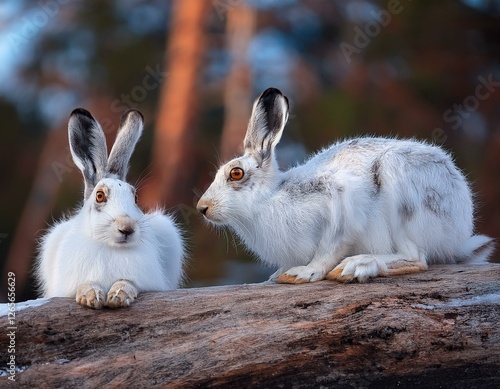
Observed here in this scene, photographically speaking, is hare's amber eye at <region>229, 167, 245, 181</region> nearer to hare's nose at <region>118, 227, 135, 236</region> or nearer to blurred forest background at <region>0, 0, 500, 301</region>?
hare's nose at <region>118, 227, 135, 236</region>

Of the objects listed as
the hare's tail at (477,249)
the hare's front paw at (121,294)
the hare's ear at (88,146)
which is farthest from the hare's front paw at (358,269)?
the hare's ear at (88,146)

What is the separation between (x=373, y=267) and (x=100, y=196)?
195 cm

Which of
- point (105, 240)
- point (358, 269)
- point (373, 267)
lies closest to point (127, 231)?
point (105, 240)

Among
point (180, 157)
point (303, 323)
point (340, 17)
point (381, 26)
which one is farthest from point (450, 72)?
point (303, 323)

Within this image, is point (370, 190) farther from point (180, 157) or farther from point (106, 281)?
point (180, 157)

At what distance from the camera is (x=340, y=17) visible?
17016 mm

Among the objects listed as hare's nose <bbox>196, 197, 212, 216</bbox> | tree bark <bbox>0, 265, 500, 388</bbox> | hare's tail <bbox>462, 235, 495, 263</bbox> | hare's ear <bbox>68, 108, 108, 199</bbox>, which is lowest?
tree bark <bbox>0, 265, 500, 388</bbox>

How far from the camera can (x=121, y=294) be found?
549 cm

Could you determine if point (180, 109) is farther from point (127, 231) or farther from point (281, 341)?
point (281, 341)

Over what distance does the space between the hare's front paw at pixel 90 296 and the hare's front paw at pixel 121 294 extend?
5 cm

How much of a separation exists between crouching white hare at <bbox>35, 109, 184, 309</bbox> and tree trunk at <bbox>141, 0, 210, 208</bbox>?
764 cm

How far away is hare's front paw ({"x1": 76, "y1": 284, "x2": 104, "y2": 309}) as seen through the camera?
543 cm

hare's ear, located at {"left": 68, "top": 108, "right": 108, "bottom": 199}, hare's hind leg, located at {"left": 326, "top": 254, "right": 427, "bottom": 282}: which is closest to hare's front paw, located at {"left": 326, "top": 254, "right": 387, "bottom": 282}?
hare's hind leg, located at {"left": 326, "top": 254, "right": 427, "bottom": 282}

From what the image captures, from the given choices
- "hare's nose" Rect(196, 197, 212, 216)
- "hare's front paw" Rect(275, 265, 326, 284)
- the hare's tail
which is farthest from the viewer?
the hare's tail
